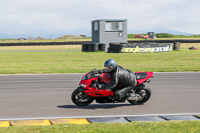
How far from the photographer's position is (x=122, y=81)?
8859 millimetres

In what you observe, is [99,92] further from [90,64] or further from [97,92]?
[90,64]

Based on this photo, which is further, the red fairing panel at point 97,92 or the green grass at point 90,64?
the green grass at point 90,64

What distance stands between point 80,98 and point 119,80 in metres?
1.21

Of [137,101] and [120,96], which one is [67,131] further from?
[137,101]

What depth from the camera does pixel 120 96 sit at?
868 cm

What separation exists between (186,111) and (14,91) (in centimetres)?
645

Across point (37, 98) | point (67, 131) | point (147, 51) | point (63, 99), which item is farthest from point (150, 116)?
point (147, 51)

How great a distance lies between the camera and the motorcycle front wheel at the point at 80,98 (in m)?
8.84

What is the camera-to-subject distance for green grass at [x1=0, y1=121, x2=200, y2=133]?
238 inches

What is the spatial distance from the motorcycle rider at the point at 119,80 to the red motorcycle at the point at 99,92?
12cm

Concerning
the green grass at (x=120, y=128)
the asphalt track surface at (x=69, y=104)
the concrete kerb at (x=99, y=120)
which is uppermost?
the green grass at (x=120, y=128)

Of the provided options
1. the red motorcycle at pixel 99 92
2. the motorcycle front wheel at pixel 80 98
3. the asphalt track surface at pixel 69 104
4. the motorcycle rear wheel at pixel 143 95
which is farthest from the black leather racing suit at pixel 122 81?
the motorcycle front wheel at pixel 80 98

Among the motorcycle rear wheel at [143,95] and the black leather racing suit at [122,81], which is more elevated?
the black leather racing suit at [122,81]

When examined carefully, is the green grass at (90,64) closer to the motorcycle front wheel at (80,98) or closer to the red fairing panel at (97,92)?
the motorcycle front wheel at (80,98)
